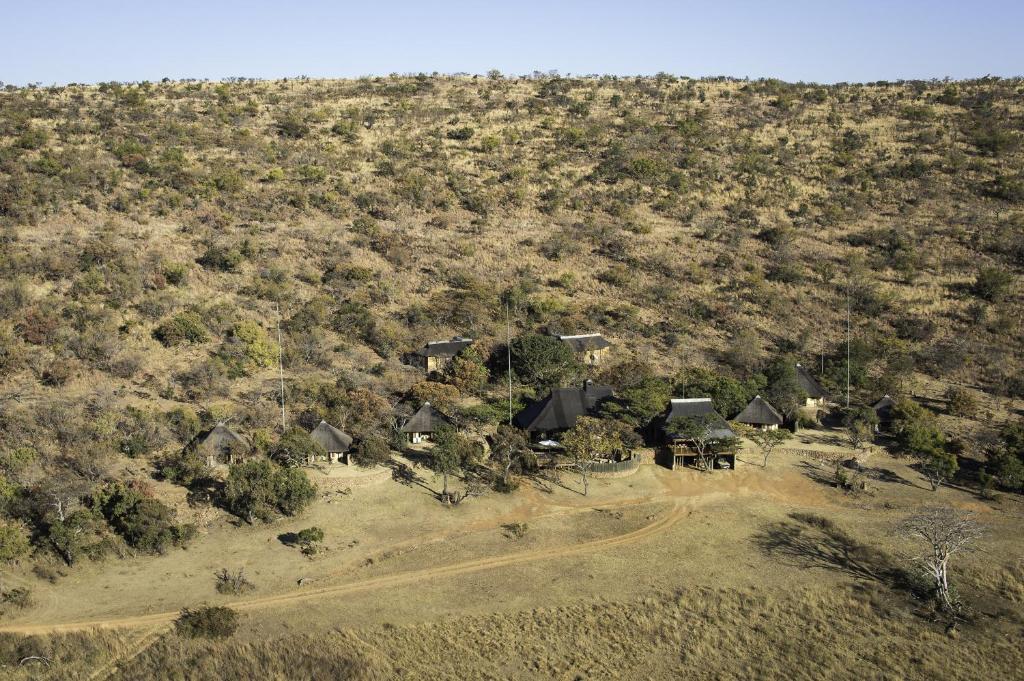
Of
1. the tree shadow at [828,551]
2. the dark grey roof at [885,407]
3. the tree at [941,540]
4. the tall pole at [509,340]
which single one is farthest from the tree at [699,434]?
the dark grey roof at [885,407]

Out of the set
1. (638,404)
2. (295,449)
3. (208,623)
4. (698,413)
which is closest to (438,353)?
(638,404)

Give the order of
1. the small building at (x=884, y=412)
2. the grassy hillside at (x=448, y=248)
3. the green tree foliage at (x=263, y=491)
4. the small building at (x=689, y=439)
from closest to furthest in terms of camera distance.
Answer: the green tree foliage at (x=263, y=491), the small building at (x=689, y=439), the small building at (x=884, y=412), the grassy hillside at (x=448, y=248)

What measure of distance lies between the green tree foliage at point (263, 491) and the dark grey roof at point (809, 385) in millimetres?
29978

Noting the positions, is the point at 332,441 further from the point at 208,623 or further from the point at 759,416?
the point at 759,416

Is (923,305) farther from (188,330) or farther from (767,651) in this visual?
(188,330)

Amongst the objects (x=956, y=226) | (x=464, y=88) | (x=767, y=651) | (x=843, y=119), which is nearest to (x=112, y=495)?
(x=767, y=651)

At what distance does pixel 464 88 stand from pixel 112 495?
85776 millimetres

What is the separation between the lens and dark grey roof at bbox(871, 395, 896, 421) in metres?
46.3

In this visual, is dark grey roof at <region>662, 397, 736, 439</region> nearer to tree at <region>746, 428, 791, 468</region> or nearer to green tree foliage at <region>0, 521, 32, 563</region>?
tree at <region>746, 428, 791, 468</region>

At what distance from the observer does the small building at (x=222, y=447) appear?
129 ft

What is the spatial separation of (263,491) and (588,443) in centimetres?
1541

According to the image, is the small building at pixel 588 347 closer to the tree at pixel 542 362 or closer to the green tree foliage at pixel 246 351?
the tree at pixel 542 362

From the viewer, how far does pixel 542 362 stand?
49.9 meters

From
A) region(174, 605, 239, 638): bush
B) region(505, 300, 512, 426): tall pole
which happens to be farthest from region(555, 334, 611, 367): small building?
region(174, 605, 239, 638): bush
